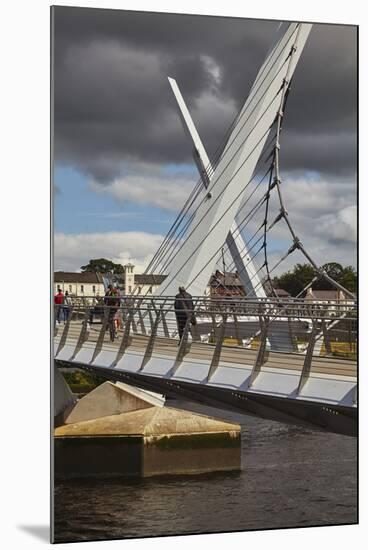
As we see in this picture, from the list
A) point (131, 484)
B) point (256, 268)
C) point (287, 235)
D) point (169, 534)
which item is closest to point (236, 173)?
point (256, 268)

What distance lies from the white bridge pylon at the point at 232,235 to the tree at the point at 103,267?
1500mm

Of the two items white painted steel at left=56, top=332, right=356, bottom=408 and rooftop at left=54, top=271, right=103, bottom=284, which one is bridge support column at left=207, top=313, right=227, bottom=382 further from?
rooftop at left=54, top=271, right=103, bottom=284

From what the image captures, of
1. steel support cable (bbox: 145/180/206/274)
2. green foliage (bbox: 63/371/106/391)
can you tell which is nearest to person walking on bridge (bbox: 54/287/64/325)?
steel support cable (bbox: 145/180/206/274)

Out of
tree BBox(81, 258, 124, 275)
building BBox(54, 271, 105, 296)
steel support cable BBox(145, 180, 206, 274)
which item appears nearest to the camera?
building BBox(54, 271, 105, 296)

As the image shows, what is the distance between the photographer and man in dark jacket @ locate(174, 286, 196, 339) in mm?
16031

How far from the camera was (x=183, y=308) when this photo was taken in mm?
17094

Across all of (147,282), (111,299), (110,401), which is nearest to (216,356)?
(111,299)

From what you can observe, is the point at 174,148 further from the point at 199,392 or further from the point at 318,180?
the point at 199,392

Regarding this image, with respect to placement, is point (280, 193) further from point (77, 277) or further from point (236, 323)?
point (77, 277)

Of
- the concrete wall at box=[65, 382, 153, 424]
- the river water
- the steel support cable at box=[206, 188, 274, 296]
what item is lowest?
the river water

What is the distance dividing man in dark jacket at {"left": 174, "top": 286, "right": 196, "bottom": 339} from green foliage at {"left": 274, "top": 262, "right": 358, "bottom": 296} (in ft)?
3.77

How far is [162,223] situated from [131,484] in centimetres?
386

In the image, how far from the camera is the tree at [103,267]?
51.3 ft

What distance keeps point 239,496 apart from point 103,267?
352 cm
